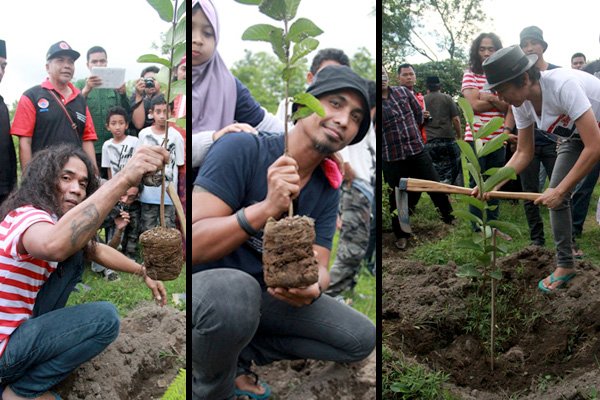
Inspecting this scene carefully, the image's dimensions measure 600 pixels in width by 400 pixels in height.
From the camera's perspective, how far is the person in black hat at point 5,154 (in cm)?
285

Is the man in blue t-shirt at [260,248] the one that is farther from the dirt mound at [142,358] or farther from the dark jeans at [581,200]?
the dark jeans at [581,200]

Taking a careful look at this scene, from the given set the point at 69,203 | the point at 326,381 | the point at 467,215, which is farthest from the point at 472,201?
the point at 69,203

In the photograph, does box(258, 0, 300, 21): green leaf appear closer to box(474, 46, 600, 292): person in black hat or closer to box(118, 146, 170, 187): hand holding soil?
box(118, 146, 170, 187): hand holding soil

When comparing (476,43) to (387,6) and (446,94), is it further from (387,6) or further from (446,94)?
(387,6)

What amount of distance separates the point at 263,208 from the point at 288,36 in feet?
2.59

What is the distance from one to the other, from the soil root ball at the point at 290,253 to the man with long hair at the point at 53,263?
0.65 m

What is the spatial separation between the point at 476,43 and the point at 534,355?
1.52m

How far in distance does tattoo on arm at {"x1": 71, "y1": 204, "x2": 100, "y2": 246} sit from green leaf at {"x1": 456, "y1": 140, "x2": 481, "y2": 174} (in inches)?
67.4

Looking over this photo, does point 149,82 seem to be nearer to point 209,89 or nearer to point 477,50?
point 209,89

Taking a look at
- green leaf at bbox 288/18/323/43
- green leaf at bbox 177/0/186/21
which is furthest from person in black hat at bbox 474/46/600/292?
green leaf at bbox 177/0/186/21

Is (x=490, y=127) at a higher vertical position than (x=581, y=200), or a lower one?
higher

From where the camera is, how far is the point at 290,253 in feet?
8.82

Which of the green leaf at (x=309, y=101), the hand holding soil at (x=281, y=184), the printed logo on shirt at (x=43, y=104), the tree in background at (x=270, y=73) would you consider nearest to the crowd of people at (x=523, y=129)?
the tree in background at (x=270, y=73)

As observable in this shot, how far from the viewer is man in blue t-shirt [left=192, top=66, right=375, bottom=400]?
9.50 ft
